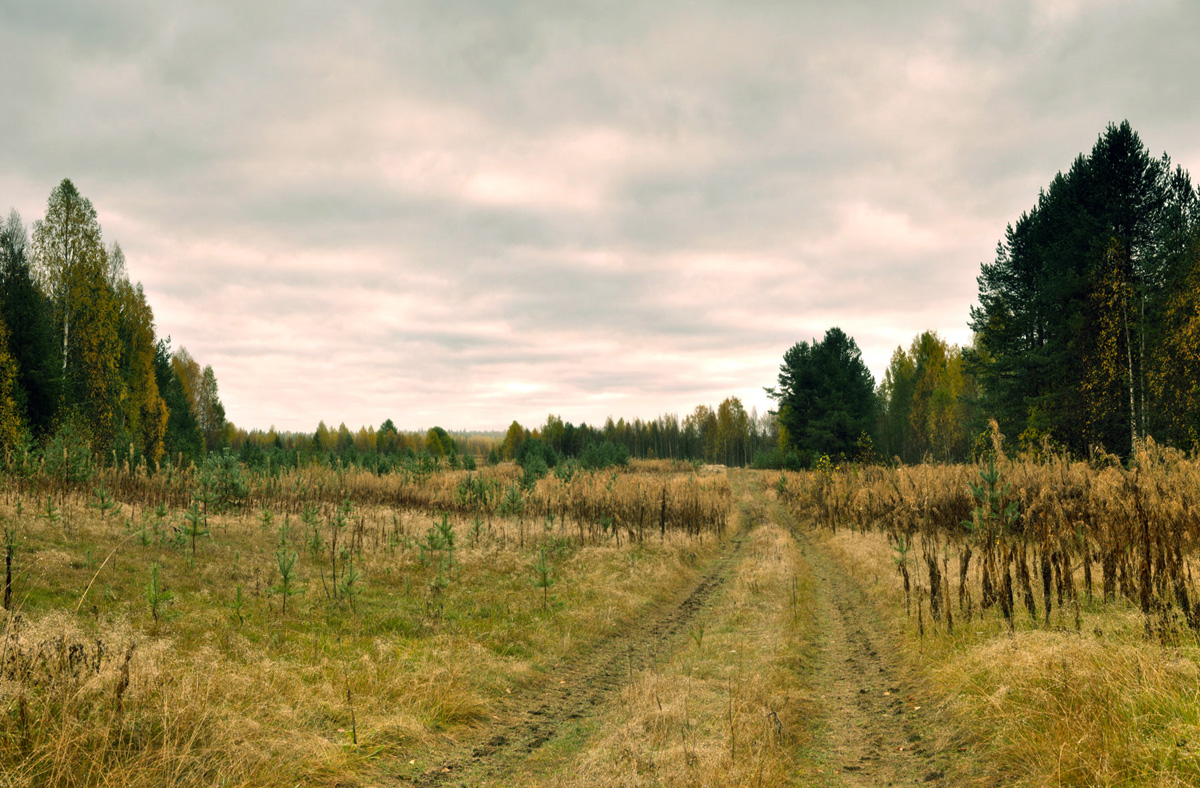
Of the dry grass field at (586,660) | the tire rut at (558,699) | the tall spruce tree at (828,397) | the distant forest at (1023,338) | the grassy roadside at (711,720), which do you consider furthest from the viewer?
the tall spruce tree at (828,397)

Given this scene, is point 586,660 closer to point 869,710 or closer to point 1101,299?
point 869,710

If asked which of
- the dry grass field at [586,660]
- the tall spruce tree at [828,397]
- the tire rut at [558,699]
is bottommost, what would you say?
the tire rut at [558,699]

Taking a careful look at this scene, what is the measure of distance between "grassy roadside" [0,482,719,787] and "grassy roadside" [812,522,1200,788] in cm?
558

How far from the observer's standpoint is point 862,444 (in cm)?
3900

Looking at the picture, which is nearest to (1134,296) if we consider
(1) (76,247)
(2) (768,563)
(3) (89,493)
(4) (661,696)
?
(2) (768,563)

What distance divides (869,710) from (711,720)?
7.24 ft

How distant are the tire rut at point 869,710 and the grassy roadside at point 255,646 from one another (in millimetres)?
4185

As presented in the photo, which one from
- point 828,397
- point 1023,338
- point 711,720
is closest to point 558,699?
point 711,720

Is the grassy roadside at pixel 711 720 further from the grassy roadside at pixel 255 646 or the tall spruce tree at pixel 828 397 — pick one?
the tall spruce tree at pixel 828 397

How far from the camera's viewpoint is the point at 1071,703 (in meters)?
5.36

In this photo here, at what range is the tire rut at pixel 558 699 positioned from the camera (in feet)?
19.4

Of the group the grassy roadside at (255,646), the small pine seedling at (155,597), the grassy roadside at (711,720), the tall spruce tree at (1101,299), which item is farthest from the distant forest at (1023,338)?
the grassy roadside at (711,720)

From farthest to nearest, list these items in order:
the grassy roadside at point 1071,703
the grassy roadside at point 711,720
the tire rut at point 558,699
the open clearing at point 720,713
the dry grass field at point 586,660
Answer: the tire rut at point 558,699
the open clearing at point 720,713
the grassy roadside at point 711,720
the dry grass field at point 586,660
the grassy roadside at point 1071,703

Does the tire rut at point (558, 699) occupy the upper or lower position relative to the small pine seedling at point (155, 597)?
lower
